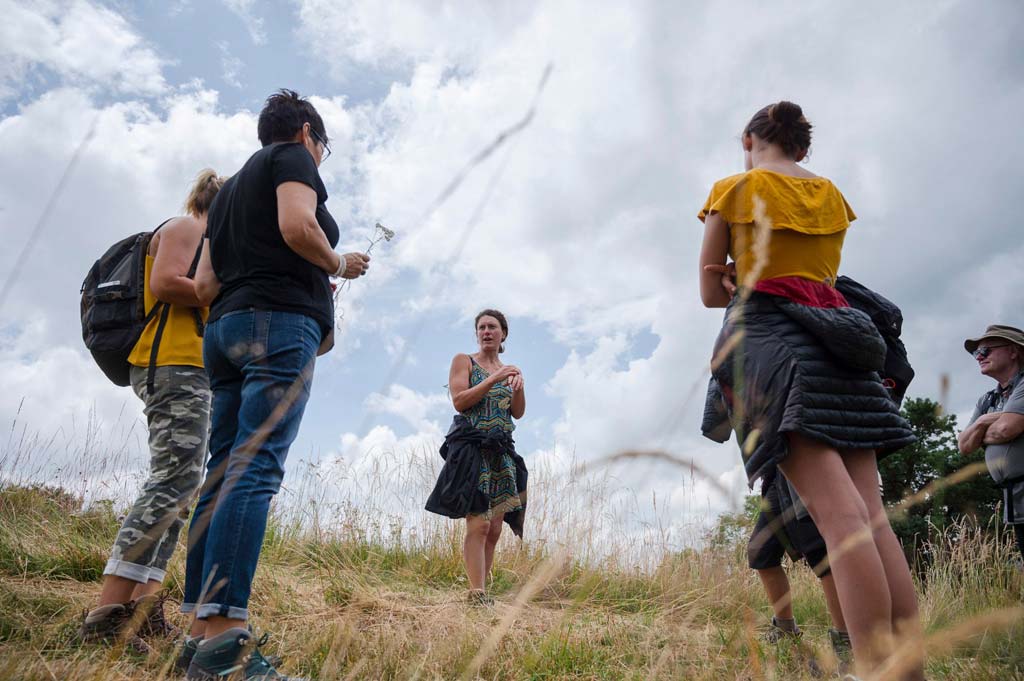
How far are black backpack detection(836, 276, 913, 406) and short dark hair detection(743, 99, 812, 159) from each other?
0.54 metres

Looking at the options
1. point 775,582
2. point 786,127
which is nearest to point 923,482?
point 775,582

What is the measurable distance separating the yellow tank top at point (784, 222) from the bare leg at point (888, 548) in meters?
0.52

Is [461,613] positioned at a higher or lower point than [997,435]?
lower

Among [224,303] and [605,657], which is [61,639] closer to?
[224,303]

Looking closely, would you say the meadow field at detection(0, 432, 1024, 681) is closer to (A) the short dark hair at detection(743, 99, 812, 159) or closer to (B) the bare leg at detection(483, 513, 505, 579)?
→ (B) the bare leg at detection(483, 513, 505, 579)

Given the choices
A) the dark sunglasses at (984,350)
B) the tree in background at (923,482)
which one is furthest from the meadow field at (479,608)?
the tree in background at (923,482)

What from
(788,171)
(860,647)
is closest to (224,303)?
(788,171)

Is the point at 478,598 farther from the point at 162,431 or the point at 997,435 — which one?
the point at 997,435

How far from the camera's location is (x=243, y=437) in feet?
5.85

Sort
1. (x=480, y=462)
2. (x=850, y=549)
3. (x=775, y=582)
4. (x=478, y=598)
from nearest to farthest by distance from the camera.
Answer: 1. (x=850, y=549)
2. (x=775, y=582)
3. (x=478, y=598)
4. (x=480, y=462)

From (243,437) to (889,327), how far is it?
6.71 feet

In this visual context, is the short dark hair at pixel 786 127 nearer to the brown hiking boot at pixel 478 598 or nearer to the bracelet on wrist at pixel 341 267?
the bracelet on wrist at pixel 341 267

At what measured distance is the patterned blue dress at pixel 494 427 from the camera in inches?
158

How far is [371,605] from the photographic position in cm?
332
